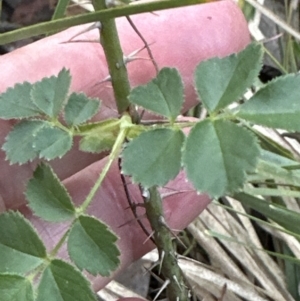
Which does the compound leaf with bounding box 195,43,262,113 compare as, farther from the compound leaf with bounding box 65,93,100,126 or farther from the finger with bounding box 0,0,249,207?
the finger with bounding box 0,0,249,207

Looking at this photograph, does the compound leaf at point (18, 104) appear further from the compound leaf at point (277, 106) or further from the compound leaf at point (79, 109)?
the compound leaf at point (277, 106)

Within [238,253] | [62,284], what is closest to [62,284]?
[62,284]

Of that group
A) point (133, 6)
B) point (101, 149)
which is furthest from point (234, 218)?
point (133, 6)

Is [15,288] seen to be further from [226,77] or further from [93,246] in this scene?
[226,77]

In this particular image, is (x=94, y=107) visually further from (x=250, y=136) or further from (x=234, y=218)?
(x=234, y=218)

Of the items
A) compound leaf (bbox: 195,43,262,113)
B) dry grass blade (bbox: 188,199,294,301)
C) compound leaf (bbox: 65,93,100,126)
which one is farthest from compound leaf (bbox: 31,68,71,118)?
dry grass blade (bbox: 188,199,294,301)

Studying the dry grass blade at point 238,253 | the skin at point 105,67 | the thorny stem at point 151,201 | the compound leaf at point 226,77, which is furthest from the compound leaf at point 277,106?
the dry grass blade at point 238,253

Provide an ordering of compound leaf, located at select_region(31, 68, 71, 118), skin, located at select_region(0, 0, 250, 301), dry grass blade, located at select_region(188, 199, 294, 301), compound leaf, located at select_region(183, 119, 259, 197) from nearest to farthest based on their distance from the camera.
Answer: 1. compound leaf, located at select_region(183, 119, 259, 197)
2. compound leaf, located at select_region(31, 68, 71, 118)
3. skin, located at select_region(0, 0, 250, 301)
4. dry grass blade, located at select_region(188, 199, 294, 301)
